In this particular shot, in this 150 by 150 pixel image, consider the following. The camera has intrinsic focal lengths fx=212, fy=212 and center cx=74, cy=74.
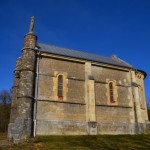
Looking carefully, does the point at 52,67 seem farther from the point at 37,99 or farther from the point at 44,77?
the point at 37,99

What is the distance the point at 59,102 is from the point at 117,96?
7.27 metres

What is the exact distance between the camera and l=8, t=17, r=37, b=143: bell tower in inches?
696

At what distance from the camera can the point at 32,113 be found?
18.9 meters

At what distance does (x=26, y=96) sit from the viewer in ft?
61.3

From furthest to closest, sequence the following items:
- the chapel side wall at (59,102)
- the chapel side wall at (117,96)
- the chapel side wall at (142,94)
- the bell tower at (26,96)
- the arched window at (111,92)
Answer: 1. the chapel side wall at (142,94)
2. the arched window at (111,92)
3. the chapel side wall at (117,96)
4. the chapel side wall at (59,102)
5. the bell tower at (26,96)

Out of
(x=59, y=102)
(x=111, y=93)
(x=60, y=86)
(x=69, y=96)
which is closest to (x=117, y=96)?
(x=111, y=93)

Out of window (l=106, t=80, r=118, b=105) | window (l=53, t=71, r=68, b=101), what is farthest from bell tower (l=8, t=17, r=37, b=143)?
window (l=106, t=80, r=118, b=105)

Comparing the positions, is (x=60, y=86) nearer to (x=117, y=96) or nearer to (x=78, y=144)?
(x=78, y=144)

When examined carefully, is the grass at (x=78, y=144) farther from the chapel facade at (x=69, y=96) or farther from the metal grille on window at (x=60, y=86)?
the metal grille on window at (x=60, y=86)

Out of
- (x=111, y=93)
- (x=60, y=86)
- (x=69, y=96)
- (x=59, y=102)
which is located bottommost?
(x=59, y=102)

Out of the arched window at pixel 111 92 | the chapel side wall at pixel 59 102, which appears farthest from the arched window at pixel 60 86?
the arched window at pixel 111 92

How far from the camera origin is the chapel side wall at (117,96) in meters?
22.5

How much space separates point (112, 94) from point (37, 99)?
8897 mm

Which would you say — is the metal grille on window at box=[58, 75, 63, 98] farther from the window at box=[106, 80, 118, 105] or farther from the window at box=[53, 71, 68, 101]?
the window at box=[106, 80, 118, 105]
